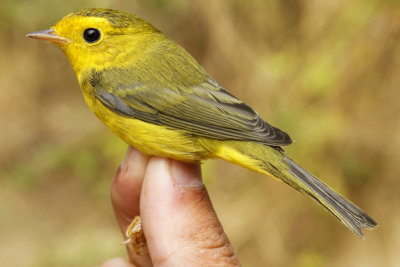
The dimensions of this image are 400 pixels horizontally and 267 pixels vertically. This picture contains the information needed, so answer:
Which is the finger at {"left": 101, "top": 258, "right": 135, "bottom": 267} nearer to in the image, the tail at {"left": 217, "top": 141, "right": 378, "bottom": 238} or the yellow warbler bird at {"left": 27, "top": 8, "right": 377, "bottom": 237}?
the yellow warbler bird at {"left": 27, "top": 8, "right": 377, "bottom": 237}

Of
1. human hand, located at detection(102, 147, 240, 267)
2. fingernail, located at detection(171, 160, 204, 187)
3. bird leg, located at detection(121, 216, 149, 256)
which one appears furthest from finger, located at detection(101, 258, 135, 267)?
fingernail, located at detection(171, 160, 204, 187)

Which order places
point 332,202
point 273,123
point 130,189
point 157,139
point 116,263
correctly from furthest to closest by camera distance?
point 273,123, point 130,189, point 116,263, point 157,139, point 332,202

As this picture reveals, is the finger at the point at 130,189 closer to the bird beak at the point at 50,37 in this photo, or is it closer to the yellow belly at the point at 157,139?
the yellow belly at the point at 157,139

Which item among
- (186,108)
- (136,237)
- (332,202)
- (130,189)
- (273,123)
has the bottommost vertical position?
(332,202)

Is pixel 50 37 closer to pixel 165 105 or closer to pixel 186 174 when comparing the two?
pixel 165 105

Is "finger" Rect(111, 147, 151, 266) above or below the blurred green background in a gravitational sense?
below

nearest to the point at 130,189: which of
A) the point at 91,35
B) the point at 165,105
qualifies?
the point at 165,105
